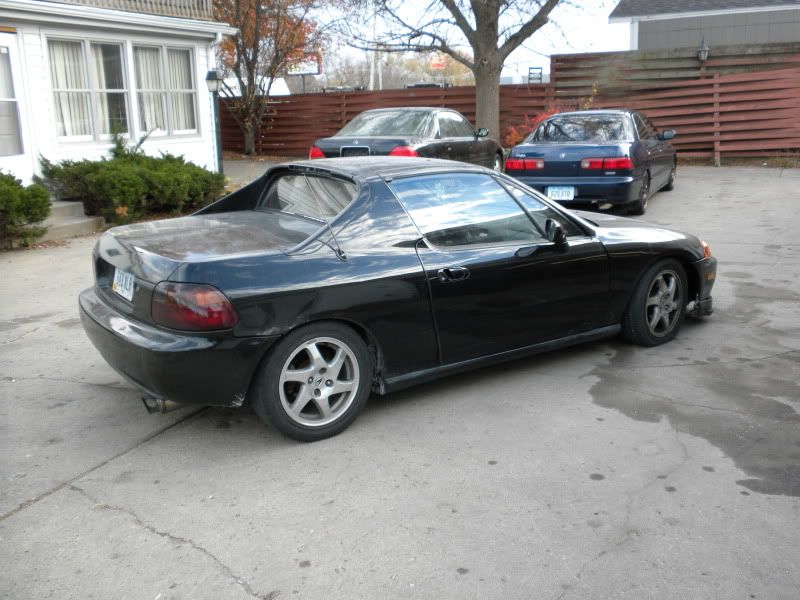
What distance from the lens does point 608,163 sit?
34.1 feet

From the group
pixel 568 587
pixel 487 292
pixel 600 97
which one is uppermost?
pixel 600 97

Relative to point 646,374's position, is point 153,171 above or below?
above

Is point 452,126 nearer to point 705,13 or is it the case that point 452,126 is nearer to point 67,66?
point 67,66

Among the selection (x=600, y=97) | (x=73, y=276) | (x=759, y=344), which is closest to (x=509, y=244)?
(x=759, y=344)

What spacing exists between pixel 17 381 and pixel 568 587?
3.84 metres

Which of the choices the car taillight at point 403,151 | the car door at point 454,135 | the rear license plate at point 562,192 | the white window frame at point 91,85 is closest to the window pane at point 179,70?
the white window frame at point 91,85

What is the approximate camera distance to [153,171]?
37.3 feet

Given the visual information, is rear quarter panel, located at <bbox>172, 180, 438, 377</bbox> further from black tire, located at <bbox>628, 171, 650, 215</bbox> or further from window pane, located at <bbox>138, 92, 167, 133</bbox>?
window pane, located at <bbox>138, 92, 167, 133</bbox>

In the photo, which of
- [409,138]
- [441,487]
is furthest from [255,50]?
[441,487]

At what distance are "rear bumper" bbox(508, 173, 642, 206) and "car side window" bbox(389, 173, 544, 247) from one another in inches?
→ 224

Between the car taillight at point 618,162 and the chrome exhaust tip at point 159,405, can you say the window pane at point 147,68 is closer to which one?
the car taillight at point 618,162

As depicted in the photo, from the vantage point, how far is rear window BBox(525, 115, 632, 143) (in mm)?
11021

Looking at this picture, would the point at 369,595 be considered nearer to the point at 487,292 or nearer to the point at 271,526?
the point at 271,526

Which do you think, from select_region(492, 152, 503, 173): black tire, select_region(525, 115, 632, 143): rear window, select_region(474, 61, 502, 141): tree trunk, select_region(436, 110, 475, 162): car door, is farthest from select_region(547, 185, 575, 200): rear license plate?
select_region(474, 61, 502, 141): tree trunk
